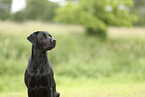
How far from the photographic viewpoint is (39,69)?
3.55m

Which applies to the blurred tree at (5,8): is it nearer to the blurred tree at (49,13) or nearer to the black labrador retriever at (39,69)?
the blurred tree at (49,13)

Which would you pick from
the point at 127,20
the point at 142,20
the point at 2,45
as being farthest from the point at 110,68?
the point at 142,20

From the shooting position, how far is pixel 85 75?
9.65 m

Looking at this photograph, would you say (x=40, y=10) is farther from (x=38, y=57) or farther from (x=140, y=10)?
(x=38, y=57)

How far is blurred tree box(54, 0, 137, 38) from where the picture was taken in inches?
587

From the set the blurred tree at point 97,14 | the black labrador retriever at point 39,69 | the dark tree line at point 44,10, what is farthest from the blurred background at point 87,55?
the dark tree line at point 44,10

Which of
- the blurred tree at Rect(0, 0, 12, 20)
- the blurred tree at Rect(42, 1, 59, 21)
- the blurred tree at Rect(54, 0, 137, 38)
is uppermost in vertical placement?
the blurred tree at Rect(42, 1, 59, 21)

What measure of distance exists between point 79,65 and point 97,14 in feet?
22.9

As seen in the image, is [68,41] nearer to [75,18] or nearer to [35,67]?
[75,18]

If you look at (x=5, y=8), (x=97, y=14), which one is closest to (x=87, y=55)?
(x=97, y=14)

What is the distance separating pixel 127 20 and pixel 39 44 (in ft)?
46.0

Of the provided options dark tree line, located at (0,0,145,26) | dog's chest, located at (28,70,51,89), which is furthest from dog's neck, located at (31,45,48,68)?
dark tree line, located at (0,0,145,26)

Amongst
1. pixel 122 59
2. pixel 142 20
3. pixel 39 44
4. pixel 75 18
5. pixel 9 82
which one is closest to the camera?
pixel 39 44

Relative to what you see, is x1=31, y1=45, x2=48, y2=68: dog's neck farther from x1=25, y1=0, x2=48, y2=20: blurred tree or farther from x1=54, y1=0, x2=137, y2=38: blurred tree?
x1=25, y1=0, x2=48, y2=20: blurred tree
